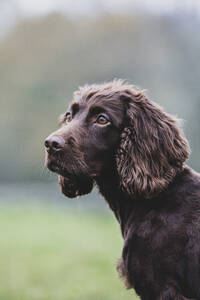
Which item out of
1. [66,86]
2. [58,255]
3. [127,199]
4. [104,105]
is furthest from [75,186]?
[66,86]

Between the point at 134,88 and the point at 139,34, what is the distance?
16.7 meters

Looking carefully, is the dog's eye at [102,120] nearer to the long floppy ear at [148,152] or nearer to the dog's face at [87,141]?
the dog's face at [87,141]

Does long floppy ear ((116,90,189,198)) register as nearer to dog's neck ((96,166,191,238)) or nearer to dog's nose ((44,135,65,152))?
dog's neck ((96,166,191,238))

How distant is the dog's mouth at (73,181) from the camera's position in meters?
3.62

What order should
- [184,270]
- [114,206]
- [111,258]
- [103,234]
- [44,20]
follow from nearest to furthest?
[184,270] → [114,206] → [111,258] → [103,234] → [44,20]

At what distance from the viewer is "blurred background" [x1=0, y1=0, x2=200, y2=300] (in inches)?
456

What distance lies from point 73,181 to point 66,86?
14.7 m

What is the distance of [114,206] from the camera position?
12.8ft

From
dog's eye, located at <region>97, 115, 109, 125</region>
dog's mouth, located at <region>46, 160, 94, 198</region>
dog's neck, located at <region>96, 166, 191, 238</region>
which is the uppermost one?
dog's eye, located at <region>97, 115, 109, 125</region>

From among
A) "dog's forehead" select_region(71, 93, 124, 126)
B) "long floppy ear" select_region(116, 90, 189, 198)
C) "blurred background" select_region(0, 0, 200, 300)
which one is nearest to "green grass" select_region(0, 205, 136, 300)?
"blurred background" select_region(0, 0, 200, 300)

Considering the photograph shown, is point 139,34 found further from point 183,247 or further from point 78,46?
point 183,247

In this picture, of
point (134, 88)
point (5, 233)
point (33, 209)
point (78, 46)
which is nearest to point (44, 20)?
point (78, 46)

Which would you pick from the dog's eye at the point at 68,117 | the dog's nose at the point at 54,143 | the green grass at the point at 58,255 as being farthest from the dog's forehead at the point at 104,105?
the green grass at the point at 58,255

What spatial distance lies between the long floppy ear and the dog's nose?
0.43 meters
